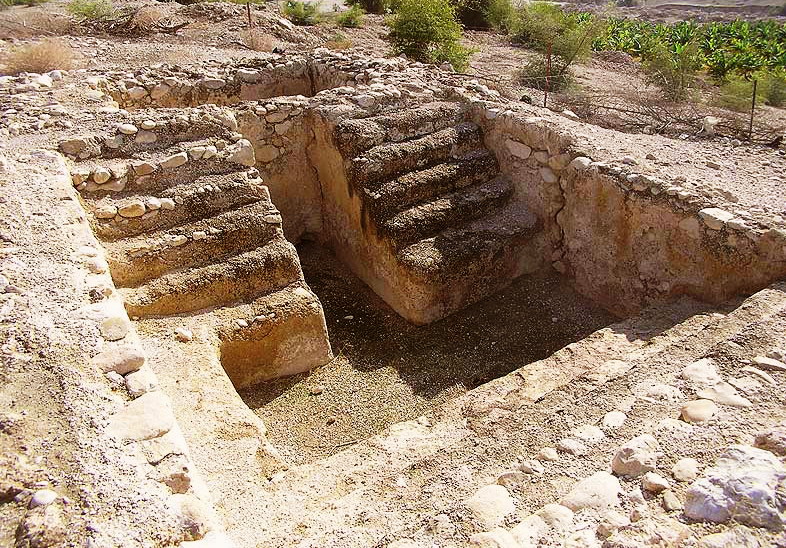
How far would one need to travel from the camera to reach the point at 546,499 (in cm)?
267

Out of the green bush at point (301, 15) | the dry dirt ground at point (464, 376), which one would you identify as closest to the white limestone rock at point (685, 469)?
the dry dirt ground at point (464, 376)

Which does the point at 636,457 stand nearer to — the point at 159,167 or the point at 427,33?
the point at 159,167

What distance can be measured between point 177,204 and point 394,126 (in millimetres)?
2448

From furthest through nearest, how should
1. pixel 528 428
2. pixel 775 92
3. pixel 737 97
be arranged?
1. pixel 775 92
2. pixel 737 97
3. pixel 528 428

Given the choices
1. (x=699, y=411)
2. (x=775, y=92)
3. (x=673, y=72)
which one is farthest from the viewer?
(x=775, y=92)

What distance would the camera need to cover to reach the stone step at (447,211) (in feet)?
19.3

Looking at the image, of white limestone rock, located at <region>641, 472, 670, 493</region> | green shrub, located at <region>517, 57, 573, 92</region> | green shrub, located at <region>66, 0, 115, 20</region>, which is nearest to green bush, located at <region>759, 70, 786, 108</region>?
green shrub, located at <region>517, 57, 573, 92</region>

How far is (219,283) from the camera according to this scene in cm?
496

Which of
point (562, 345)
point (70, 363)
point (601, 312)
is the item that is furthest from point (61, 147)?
point (601, 312)

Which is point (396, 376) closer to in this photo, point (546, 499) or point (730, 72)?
point (546, 499)

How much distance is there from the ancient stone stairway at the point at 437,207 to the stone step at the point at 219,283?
113 cm

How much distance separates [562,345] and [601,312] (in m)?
0.60

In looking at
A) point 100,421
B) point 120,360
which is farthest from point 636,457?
point 120,360

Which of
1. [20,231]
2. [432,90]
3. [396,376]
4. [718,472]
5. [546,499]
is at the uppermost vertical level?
[432,90]
